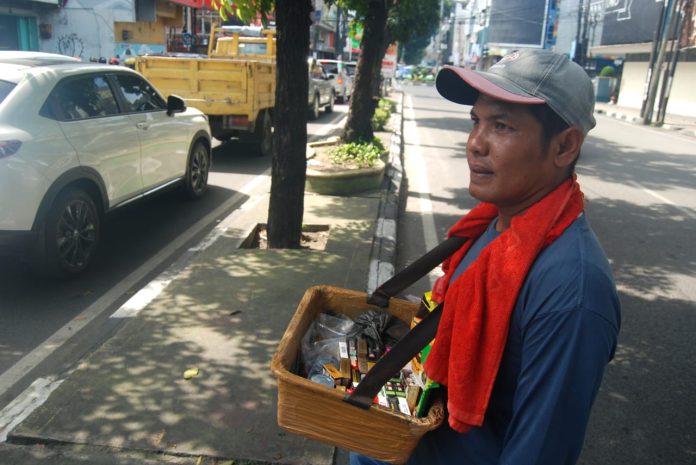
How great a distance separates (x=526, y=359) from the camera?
1.29m

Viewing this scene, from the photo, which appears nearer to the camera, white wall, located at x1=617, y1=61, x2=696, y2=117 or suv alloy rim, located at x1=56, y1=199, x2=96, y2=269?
suv alloy rim, located at x1=56, y1=199, x2=96, y2=269

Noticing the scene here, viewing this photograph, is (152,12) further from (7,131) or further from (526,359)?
(526,359)

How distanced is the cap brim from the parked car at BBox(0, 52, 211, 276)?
385 centimetres

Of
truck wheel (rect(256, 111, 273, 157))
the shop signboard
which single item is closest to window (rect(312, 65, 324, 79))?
truck wheel (rect(256, 111, 273, 157))

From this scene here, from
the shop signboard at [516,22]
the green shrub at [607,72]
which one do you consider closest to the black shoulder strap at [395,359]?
the green shrub at [607,72]

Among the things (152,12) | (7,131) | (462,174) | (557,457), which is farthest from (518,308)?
(152,12)

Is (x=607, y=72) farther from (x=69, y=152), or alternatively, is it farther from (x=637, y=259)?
(x=69, y=152)

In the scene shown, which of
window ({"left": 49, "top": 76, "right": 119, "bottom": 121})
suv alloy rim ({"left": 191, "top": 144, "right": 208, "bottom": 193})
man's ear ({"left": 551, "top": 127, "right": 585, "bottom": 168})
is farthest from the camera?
suv alloy rim ({"left": 191, "top": 144, "right": 208, "bottom": 193})

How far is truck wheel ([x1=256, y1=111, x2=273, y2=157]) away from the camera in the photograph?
37.8ft

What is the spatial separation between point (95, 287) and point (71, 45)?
21119 millimetres

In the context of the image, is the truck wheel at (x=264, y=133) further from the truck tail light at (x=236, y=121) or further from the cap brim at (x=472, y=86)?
the cap brim at (x=472, y=86)

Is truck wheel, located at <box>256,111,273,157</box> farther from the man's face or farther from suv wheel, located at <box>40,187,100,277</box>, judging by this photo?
the man's face

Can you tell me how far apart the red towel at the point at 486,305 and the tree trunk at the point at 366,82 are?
9.90 meters

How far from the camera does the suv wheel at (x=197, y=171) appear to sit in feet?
25.8
